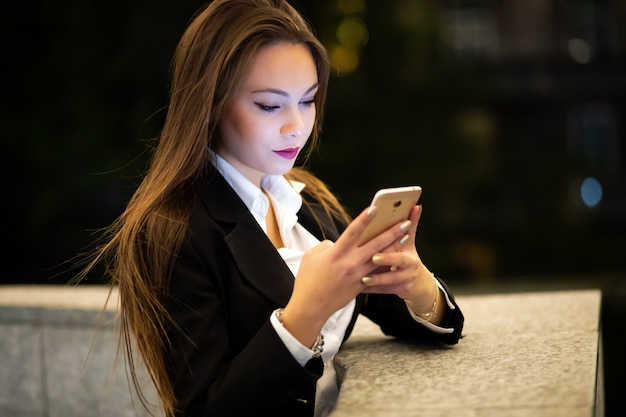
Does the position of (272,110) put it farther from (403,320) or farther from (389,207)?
(403,320)

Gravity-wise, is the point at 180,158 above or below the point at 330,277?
above

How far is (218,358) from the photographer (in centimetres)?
172

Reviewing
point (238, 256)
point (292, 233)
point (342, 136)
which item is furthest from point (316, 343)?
point (342, 136)

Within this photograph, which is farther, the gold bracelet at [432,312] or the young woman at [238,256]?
the gold bracelet at [432,312]

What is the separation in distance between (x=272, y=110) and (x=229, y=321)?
0.51 metres

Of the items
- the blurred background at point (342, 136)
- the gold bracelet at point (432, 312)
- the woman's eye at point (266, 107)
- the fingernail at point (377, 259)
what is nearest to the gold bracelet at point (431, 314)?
the gold bracelet at point (432, 312)

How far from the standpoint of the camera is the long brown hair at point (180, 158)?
181cm

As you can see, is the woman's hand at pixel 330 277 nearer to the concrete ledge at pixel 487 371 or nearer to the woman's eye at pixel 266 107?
the concrete ledge at pixel 487 371

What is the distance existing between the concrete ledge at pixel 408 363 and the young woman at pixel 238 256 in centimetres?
13

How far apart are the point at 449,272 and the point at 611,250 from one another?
2282mm

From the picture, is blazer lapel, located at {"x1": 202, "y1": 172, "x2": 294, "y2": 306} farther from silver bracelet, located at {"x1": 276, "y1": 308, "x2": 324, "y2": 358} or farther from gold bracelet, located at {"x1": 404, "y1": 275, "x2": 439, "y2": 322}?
gold bracelet, located at {"x1": 404, "y1": 275, "x2": 439, "y2": 322}

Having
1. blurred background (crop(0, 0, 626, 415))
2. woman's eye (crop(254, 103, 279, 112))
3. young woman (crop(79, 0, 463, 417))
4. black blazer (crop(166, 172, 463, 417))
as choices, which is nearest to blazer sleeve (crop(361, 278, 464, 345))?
young woman (crop(79, 0, 463, 417))

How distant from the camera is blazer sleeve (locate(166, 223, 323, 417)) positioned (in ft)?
5.42

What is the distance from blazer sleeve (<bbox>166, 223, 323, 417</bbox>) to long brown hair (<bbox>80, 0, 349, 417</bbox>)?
4 cm
